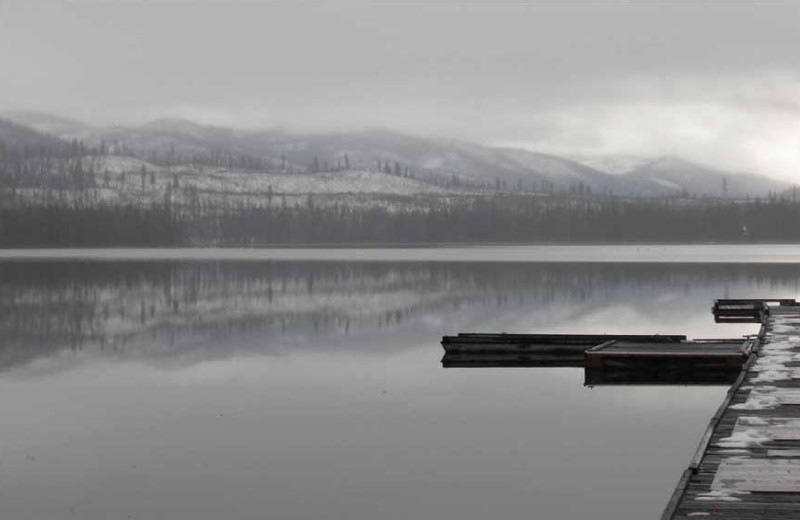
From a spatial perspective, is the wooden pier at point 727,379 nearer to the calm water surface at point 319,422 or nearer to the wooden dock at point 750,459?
the wooden dock at point 750,459

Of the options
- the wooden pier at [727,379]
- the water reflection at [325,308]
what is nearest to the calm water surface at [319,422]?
the water reflection at [325,308]

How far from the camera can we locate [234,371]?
3669 cm

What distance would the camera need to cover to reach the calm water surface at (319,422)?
18.8 meters

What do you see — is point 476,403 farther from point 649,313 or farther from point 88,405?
point 649,313

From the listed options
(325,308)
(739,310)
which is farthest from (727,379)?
(325,308)

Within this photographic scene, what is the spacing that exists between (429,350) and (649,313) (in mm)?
21950

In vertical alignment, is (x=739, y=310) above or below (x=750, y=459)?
below

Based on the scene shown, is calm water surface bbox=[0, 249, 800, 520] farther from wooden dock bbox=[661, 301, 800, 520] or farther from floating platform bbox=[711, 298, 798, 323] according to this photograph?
wooden dock bbox=[661, 301, 800, 520]

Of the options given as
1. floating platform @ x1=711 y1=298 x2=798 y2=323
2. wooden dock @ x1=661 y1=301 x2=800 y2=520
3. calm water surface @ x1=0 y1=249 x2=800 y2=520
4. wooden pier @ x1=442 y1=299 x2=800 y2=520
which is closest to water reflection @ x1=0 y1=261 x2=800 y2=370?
calm water surface @ x1=0 y1=249 x2=800 y2=520

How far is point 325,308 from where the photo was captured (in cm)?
6544

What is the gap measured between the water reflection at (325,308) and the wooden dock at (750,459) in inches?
929

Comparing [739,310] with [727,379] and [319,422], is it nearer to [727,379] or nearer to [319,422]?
[727,379]

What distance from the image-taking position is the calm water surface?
18812 millimetres

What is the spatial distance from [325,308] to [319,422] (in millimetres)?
39268
